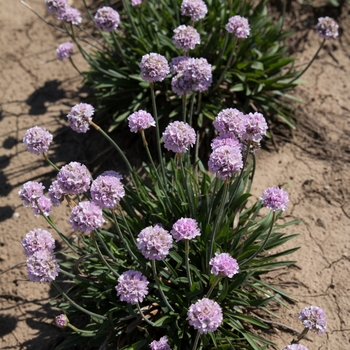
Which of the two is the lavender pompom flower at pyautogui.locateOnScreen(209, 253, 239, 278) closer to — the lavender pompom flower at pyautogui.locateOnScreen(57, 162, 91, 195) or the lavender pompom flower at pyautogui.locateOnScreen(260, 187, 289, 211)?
the lavender pompom flower at pyautogui.locateOnScreen(260, 187, 289, 211)

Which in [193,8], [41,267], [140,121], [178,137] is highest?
[193,8]

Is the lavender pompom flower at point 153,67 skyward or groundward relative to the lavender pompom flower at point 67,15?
skyward

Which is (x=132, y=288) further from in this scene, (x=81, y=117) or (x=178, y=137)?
(x=81, y=117)

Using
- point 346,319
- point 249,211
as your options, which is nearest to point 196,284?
point 249,211

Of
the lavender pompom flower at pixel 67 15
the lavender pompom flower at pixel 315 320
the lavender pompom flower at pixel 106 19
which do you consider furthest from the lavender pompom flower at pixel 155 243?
the lavender pompom flower at pixel 67 15

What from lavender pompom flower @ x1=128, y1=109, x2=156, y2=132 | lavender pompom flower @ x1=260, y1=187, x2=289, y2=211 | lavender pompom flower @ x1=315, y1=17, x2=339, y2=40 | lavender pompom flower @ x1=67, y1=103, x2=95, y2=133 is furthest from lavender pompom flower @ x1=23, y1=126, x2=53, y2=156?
lavender pompom flower @ x1=315, y1=17, x2=339, y2=40

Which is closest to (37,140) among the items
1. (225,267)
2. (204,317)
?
(225,267)

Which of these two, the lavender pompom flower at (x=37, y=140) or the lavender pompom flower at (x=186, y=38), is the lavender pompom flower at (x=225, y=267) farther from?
the lavender pompom flower at (x=186, y=38)

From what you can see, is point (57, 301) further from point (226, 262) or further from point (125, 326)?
point (226, 262)
